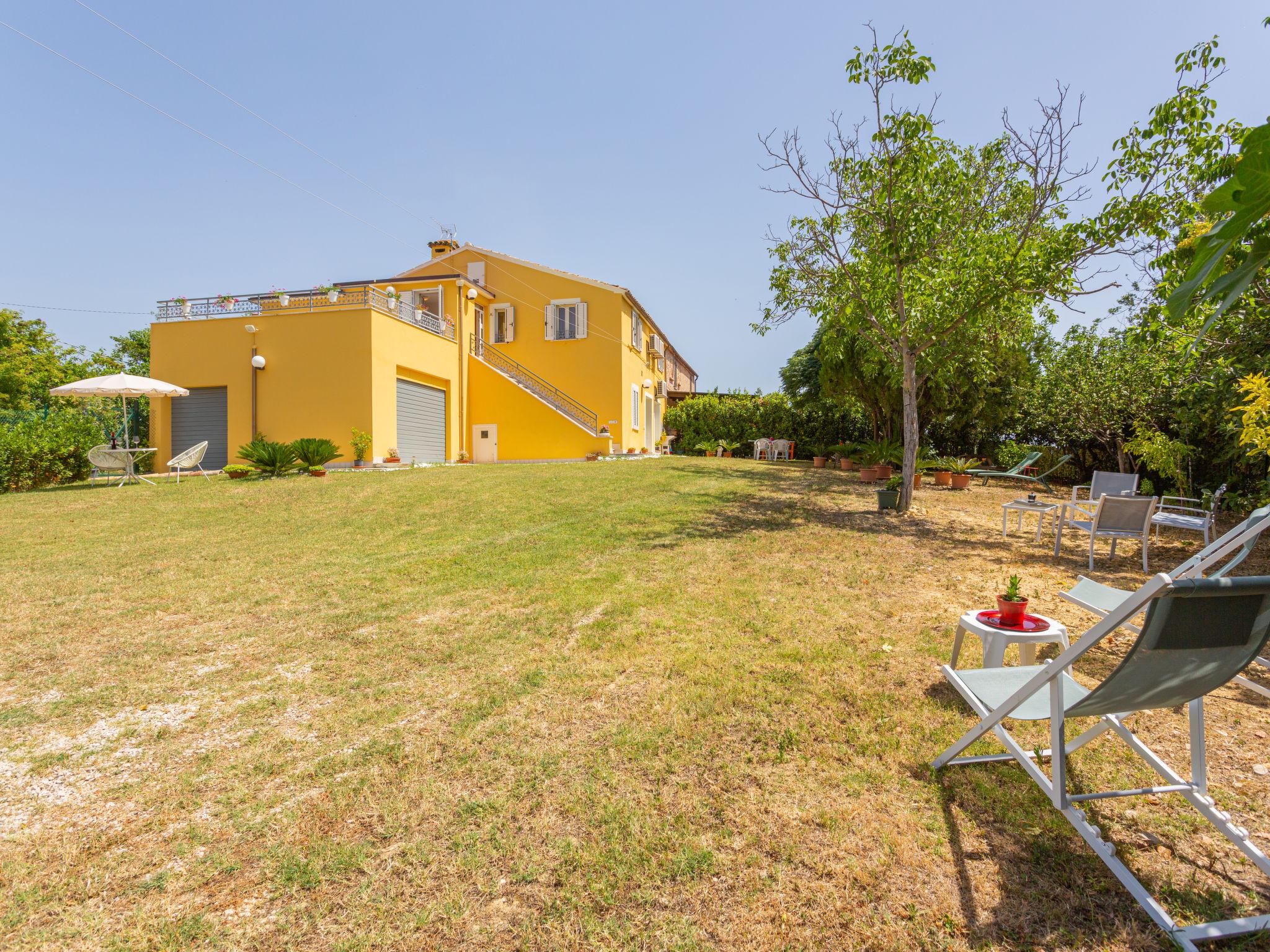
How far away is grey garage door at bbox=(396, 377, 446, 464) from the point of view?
17.3 m

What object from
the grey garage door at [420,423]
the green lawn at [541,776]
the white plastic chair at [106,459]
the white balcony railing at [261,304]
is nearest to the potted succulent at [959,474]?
the green lawn at [541,776]

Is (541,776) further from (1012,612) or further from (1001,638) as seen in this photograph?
(1012,612)

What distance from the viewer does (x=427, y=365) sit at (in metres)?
18.1

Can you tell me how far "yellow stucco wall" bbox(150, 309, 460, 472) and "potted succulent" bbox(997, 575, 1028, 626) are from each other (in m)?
15.4

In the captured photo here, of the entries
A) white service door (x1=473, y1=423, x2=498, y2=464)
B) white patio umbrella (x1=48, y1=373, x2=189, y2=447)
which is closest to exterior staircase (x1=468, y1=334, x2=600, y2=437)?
white service door (x1=473, y1=423, x2=498, y2=464)

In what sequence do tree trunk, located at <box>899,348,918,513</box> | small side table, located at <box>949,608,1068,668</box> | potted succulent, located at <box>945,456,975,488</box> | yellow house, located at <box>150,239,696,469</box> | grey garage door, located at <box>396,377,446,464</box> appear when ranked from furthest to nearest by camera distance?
grey garage door, located at <box>396,377,446,464</box> < yellow house, located at <box>150,239,696,469</box> < potted succulent, located at <box>945,456,975,488</box> < tree trunk, located at <box>899,348,918,513</box> < small side table, located at <box>949,608,1068,668</box>

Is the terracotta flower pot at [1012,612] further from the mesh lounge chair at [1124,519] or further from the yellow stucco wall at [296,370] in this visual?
the yellow stucco wall at [296,370]

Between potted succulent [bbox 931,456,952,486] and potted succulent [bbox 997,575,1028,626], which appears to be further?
potted succulent [bbox 931,456,952,486]

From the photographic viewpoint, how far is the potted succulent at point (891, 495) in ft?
33.9

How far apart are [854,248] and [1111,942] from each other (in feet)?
36.9

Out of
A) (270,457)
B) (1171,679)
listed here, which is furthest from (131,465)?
(1171,679)

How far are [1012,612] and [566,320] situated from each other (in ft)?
69.2

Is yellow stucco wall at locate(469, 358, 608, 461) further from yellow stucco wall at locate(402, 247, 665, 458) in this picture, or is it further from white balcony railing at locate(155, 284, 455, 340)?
white balcony railing at locate(155, 284, 455, 340)

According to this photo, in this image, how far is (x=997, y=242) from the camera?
9.30m
